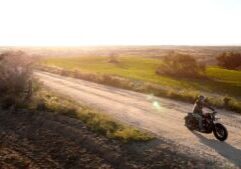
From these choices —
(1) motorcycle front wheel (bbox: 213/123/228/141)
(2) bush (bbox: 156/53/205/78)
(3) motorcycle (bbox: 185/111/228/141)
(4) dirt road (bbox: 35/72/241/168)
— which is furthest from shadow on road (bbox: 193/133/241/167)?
(2) bush (bbox: 156/53/205/78)

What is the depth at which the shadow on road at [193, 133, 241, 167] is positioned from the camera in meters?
16.2

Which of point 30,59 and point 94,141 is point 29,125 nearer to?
point 94,141

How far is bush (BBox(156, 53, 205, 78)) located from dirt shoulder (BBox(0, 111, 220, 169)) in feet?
141

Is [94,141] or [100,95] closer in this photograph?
[94,141]

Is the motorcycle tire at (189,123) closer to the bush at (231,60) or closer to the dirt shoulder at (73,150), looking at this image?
the dirt shoulder at (73,150)

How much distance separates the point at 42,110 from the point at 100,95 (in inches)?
453

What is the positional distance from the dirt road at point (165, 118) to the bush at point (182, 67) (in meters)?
24.6

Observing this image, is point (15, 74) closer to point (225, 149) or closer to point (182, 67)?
point (225, 149)

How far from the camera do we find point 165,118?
24188 millimetres

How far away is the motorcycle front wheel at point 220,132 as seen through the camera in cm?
1889

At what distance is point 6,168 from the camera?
579 inches

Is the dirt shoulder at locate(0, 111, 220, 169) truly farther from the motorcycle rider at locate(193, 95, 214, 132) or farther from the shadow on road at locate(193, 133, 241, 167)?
the motorcycle rider at locate(193, 95, 214, 132)

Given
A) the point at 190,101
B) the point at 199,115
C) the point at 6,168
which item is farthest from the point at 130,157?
the point at 190,101

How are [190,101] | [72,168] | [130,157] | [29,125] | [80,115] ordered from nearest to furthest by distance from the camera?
[72,168], [130,157], [29,125], [80,115], [190,101]
